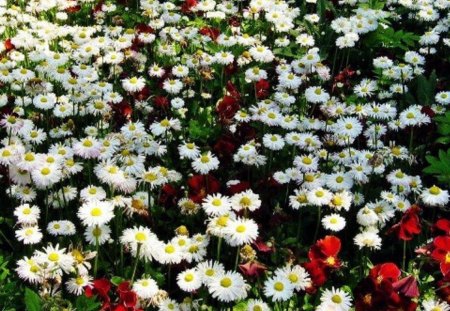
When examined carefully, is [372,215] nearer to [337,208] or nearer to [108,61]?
[337,208]

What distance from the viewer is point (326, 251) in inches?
116

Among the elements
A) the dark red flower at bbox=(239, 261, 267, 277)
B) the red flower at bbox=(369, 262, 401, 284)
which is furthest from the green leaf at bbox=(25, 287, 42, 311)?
the red flower at bbox=(369, 262, 401, 284)

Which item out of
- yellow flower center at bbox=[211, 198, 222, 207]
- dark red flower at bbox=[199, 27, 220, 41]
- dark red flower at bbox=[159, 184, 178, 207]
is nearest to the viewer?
yellow flower center at bbox=[211, 198, 222, 207]

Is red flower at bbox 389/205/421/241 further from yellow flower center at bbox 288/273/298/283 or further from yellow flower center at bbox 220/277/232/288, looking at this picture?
yellow flower center at bbox 220/277/232/288

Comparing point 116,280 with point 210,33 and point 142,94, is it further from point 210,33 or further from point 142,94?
point 210,33

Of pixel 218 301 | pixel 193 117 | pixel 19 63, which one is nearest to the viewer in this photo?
pixel 218 301

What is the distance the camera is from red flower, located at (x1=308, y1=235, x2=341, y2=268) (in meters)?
2.91

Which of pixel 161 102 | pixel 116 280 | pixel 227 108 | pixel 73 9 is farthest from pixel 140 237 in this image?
pixel 73 9

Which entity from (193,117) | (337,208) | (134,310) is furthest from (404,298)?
(193,117)

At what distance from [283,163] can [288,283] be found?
1.34m

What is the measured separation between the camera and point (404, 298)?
2643 mm

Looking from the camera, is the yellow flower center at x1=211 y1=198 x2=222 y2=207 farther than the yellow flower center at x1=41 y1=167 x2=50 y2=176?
No

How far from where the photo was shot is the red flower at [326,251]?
2908 mm

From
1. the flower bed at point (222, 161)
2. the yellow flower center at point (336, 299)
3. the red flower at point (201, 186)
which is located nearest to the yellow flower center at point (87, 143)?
the flower bed at point (222, 161)
